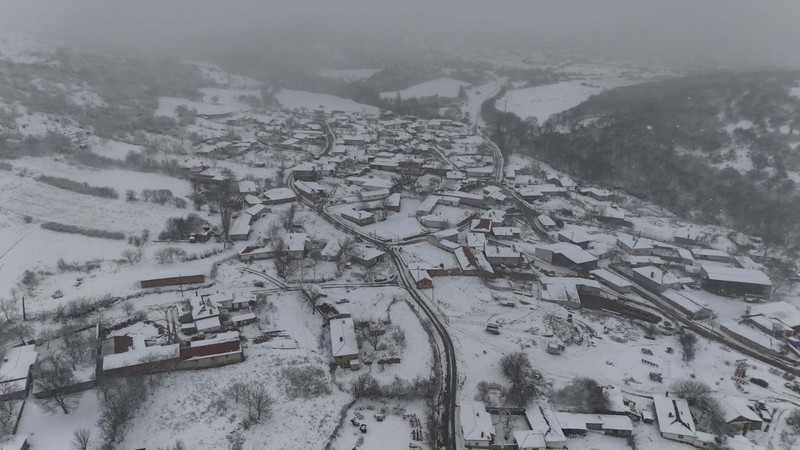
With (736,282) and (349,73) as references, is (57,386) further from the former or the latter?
(349,73)

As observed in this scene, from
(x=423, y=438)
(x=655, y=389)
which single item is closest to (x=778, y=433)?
(x=655, y=389)

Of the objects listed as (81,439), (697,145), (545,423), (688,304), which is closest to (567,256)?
(688,304)

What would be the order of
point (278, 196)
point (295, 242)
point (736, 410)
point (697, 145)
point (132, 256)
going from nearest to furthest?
1. point (736, 410)
2. point (132, 256)
3. point (295, 242)
4. point (278, 196)
5. point (697, 145)

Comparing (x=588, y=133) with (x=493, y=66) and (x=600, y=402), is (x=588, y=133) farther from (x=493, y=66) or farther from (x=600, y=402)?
(x=493, y=66)

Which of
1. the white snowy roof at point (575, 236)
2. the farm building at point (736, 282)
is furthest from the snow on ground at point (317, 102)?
the farm building at point (736, 282)

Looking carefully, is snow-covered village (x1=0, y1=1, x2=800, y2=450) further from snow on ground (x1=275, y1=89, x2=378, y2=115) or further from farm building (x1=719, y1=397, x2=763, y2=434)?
snow on ground (x1=275, y1=89, x2=378, y2=115)

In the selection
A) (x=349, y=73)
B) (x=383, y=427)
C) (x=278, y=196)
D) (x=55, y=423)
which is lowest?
(x=383, y=427)

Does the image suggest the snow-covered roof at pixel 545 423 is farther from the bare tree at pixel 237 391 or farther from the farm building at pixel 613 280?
the farm building at pixel 613 280
